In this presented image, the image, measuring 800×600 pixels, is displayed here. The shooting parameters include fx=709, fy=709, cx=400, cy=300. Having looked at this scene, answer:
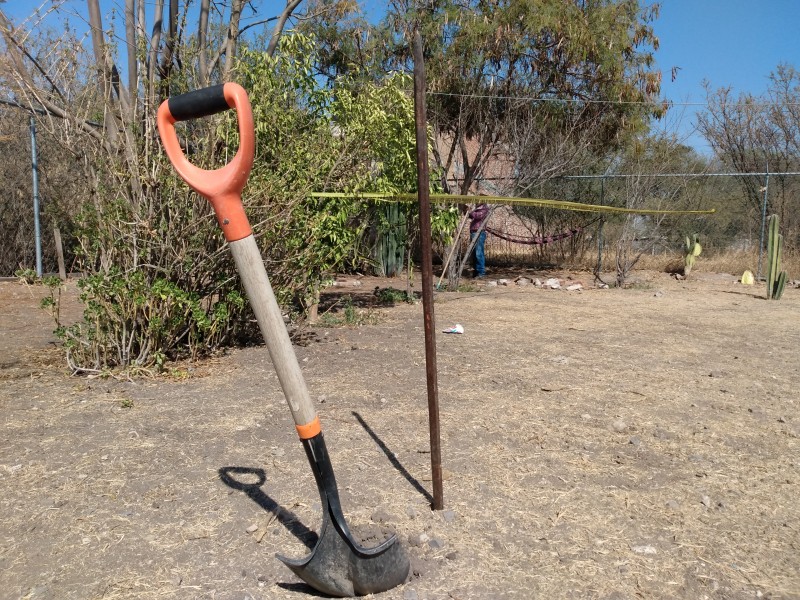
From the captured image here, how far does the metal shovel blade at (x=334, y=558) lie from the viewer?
100 inches

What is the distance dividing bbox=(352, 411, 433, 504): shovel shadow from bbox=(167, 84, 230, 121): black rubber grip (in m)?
2.04

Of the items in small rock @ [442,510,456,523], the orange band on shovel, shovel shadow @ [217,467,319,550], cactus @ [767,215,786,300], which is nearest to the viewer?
the orange band on shovel

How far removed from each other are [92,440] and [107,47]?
363 centimetres

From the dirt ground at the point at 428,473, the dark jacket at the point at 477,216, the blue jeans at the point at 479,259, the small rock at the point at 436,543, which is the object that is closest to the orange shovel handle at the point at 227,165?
the dirt ground at the point at 428,473

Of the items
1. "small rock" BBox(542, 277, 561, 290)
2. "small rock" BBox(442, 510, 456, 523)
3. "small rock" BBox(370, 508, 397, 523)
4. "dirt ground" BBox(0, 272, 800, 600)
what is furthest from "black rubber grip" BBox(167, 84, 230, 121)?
"small rock" BBox(542, 277, 561, 290)

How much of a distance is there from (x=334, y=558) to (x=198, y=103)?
1665 mm

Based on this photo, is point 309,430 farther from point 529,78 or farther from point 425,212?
point 529,78

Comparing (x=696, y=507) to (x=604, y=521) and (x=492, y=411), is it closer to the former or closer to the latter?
(x=604, y=521)

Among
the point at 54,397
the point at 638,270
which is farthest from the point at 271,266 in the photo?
the point at 638,270

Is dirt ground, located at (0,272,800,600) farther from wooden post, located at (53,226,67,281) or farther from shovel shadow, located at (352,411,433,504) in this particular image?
wooden post, located at (53,226,67,281)

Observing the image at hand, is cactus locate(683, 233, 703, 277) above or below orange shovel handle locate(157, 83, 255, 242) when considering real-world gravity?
below

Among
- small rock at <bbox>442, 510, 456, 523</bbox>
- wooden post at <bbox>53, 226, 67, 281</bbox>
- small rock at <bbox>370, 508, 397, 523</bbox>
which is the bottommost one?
small rock at <bbox>442, 510, 456, 523</bbox>

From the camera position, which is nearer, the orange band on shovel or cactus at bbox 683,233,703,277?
the orange band on shovel

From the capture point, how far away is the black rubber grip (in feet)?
7.73
